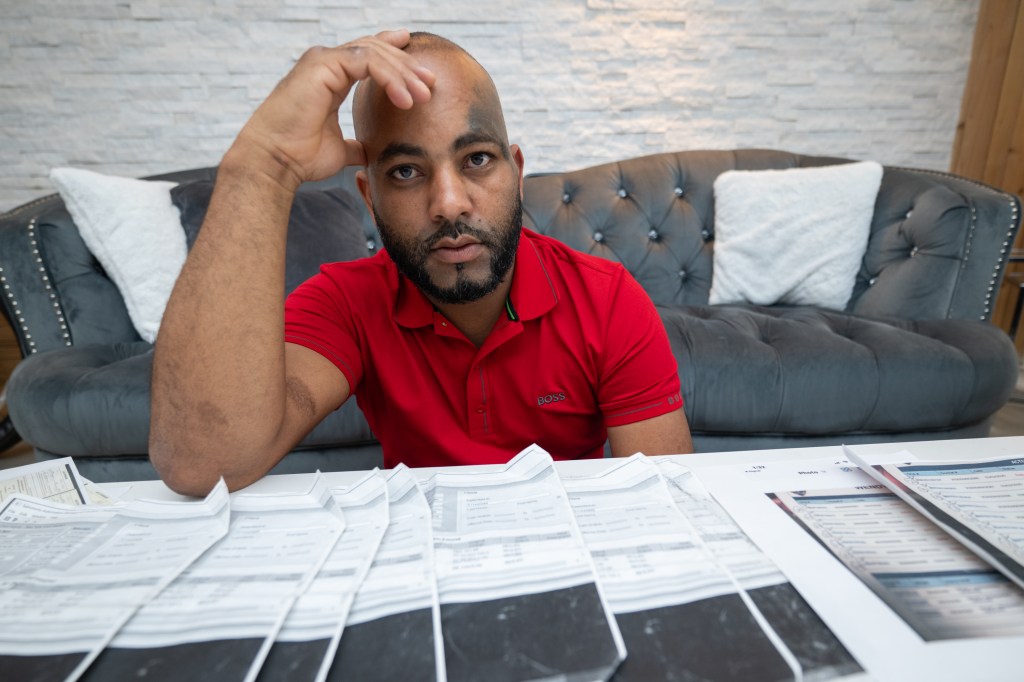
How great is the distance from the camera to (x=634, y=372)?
864 millimetres

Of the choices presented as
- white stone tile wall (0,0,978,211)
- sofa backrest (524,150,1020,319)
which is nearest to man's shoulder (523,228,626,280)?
sofa backrest (524,150,1020,319)

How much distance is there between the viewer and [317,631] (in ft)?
1.18

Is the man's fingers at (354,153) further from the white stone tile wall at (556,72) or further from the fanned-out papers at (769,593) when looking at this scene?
the white stone tile wall at (556,72)

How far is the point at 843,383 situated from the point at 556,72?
5.63 feet

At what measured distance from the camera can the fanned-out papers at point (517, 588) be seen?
34 centimetres

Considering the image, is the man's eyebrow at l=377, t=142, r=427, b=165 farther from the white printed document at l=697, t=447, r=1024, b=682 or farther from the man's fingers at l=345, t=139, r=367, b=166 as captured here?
the white printed document at l=697, t=447, r=1024, b=682

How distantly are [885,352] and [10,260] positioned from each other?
240cm

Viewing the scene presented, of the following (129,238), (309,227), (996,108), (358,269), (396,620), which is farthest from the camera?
(996,108)

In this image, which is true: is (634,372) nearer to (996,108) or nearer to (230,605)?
(230,605)

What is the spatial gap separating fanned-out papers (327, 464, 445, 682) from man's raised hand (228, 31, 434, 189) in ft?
1.66

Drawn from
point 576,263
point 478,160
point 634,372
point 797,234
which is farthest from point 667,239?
point 478,160

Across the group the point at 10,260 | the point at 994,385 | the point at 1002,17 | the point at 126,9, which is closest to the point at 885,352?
the point at 994,385

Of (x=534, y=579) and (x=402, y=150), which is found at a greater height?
(x=402, y=150)

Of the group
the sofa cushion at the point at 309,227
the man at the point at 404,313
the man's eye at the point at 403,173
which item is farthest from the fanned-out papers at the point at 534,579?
the sofa cushion at the point at 309,227
